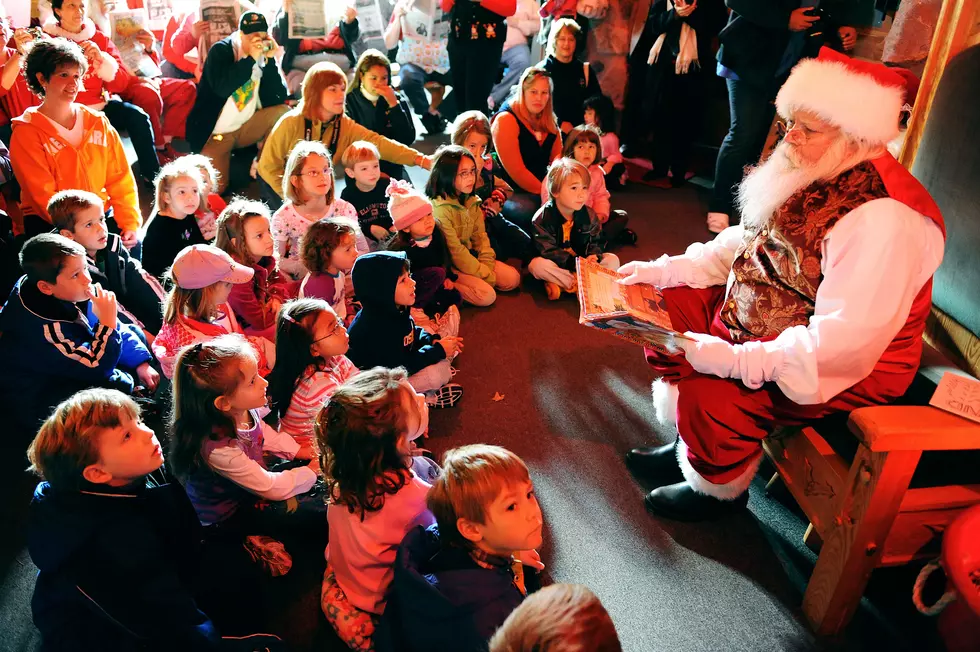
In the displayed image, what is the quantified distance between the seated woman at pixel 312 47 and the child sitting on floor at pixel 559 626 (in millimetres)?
5105

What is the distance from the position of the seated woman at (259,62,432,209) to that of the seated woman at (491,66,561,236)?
0.49 m

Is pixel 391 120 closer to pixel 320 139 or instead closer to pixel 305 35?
pixel 320 139

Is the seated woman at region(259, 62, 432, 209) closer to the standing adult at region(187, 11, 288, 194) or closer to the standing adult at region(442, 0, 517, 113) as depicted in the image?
the standing adult at region(187, 11, 288, 194)

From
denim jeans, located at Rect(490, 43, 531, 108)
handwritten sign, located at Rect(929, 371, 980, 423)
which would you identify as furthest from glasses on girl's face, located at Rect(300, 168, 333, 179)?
denim jeans, located at Rect(490, 43, 531, 108)

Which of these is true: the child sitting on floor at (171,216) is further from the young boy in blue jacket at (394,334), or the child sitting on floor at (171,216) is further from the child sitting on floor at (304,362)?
the child sitting on floor at (304,362)

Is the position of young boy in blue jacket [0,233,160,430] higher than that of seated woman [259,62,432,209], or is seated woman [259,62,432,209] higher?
seated woman [259,62,432,209]

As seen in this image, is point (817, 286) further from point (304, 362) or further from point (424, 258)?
point (424, 258)

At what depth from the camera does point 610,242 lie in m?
4.07

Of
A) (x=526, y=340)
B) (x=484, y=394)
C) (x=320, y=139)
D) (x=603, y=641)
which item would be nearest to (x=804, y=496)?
(x=603, y=641)

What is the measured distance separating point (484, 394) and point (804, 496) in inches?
50.4

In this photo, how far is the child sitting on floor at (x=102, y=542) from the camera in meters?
1.55

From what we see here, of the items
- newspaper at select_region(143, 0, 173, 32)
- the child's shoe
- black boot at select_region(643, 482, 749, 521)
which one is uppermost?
newspaper at select_region(143, 0, 173, 32)

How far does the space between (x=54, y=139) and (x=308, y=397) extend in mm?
1875

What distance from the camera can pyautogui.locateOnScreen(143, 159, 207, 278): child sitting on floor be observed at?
298cm
